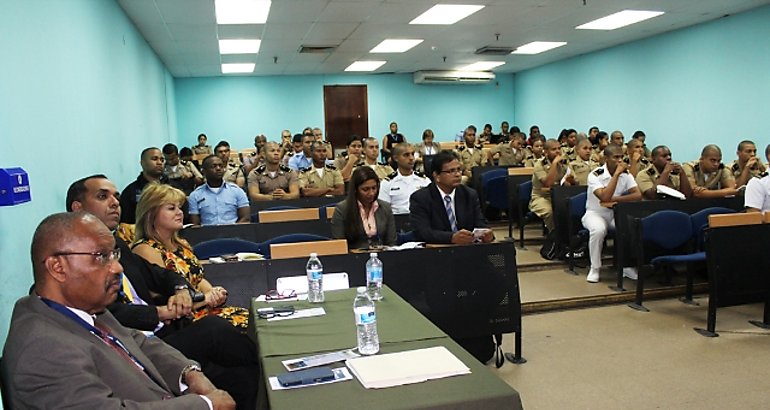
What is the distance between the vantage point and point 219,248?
4.12 meters

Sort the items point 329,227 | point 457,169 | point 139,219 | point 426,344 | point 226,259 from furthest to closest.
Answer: point 329,227, point 457,169, point 226,259, point 139,219, point 426,344

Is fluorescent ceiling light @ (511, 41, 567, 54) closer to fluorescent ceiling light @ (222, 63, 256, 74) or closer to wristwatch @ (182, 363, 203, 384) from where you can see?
fluorescent ceiling light @ (222, 63, 256, 74)

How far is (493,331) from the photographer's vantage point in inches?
151

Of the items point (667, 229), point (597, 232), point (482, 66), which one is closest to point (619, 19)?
point (597, 232)

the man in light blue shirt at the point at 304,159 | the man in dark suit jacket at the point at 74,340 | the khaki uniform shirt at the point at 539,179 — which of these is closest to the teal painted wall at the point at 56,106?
the man in dark suit jacket at the point at 74,340

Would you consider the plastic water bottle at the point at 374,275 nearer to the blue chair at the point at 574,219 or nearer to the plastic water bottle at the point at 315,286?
the plastic water bottle at the point at 315,286

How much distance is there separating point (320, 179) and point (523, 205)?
262cm

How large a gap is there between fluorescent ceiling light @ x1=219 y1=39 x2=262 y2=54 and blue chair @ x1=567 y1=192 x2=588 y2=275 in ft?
19.7

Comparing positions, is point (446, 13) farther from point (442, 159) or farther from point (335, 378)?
point (335, 378)

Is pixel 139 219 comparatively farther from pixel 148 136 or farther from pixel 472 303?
pixel 148 136

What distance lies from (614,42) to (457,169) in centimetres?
852

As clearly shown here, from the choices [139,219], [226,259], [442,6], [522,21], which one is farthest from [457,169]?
[522,21]

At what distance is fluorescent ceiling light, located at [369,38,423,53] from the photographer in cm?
1048

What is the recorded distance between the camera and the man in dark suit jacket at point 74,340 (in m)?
1.57
